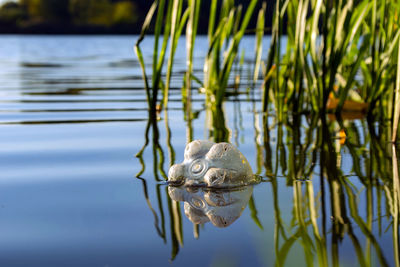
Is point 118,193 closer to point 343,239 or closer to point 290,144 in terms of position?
point 343,239

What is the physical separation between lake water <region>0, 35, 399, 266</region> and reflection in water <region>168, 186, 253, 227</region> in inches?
1.0

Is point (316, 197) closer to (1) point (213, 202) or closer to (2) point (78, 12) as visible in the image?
(1) point (213, 202)

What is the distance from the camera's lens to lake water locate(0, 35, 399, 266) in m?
0.91

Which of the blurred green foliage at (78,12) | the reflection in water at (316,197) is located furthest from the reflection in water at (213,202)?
the blurred green foliage at (78,12)

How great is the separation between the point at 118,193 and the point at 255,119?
1.43 meters

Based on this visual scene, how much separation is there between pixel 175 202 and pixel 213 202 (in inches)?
3.2

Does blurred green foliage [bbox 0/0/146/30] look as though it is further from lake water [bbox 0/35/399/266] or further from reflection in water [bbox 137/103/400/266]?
reflection in water [bbox 137/103/400/266]

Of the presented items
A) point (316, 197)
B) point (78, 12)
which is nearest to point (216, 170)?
point (316, 197)

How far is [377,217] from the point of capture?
108 cm

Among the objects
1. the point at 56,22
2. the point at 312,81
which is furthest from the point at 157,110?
the point at 56,22

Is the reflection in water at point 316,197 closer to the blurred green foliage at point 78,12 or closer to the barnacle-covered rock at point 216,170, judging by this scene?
the barnacle-covered rock at point 216,170

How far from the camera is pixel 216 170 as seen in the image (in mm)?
1311

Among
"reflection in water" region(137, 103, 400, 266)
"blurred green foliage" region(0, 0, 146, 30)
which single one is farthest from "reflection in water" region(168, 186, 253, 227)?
"blurred green foliage" region(0, 0, 146, 30)

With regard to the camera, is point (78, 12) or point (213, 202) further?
point (78, 12)
